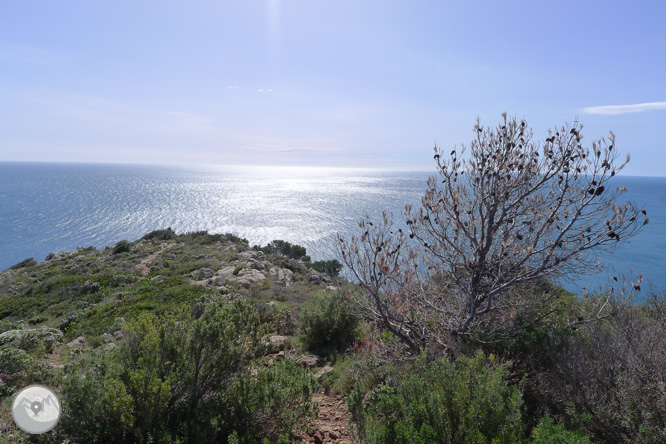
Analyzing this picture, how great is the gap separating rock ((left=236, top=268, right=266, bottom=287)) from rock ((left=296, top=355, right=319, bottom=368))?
8.21m

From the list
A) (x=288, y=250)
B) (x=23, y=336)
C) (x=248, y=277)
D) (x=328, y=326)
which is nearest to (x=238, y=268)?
(x=248, y=277)

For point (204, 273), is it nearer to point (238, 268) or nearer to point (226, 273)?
point (226, 273)

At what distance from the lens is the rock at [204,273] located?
52.0 feet

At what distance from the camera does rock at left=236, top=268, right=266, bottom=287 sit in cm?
1413

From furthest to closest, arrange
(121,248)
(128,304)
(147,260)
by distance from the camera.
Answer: (121,248) < (147,260) < (128,304)

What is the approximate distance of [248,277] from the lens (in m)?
15.2

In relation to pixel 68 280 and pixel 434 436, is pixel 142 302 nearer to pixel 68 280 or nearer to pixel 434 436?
pixel 68 280

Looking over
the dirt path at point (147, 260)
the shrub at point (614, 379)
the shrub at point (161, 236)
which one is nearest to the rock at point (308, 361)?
the shrub at point (614, 379)

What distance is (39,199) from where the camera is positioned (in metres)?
83.7

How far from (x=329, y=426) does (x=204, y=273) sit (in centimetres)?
1347

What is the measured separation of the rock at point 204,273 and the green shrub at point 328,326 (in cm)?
1026

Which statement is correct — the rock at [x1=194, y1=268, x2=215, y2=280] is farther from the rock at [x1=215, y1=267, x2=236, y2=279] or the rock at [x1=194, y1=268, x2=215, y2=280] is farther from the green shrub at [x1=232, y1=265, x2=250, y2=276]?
the green shrub at [x1=232, y1=265, x2=250, y2=276]

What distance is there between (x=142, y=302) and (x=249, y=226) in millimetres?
49065

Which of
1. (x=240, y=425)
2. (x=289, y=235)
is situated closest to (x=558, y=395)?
(x=240, y=425)
